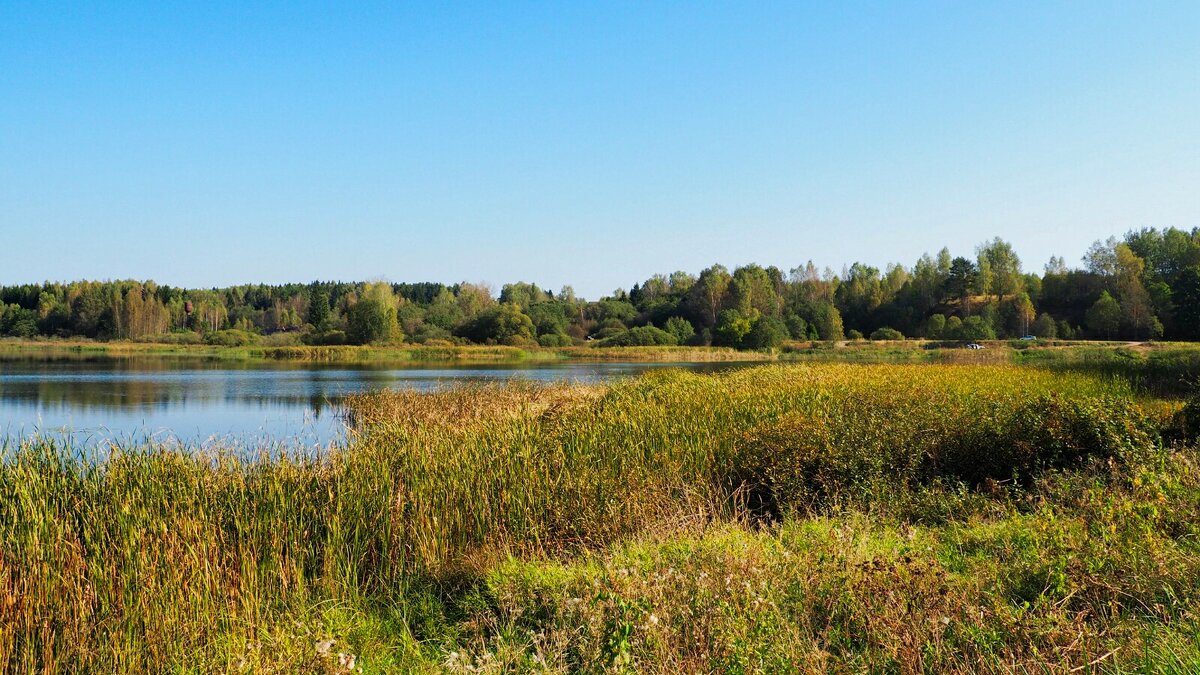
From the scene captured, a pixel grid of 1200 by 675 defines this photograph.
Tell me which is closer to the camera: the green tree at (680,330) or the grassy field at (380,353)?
the grassy field at (380,353)

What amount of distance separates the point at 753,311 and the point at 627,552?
9010 cm

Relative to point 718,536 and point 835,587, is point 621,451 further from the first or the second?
point 835,587

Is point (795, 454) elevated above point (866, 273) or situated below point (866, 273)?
below

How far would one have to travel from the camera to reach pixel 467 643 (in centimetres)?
543

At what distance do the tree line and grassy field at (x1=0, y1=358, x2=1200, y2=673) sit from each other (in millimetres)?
58960

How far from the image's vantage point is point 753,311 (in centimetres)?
9438

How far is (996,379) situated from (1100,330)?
64289 mm

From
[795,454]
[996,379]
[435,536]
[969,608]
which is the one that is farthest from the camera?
[996,379]

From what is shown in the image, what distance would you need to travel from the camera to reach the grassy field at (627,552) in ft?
14.5

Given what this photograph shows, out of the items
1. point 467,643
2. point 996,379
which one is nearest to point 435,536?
point 467,643

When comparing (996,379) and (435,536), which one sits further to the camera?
(996,379)

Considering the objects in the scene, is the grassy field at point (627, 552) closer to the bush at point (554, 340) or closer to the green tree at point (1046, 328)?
the green tree at point (1046, 328)

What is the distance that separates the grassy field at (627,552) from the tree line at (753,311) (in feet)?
193

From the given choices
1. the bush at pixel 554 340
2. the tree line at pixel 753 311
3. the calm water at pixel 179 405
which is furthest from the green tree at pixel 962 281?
the calm water at pixel 179 405
